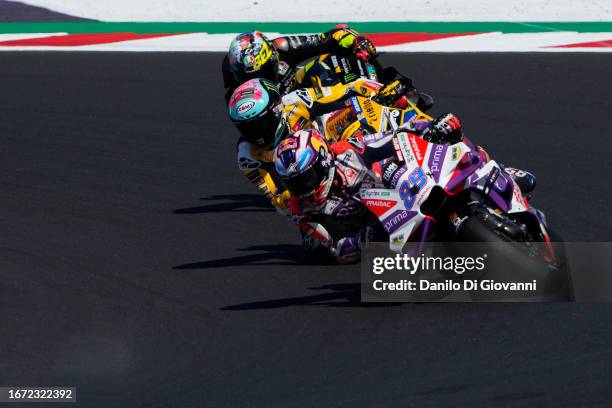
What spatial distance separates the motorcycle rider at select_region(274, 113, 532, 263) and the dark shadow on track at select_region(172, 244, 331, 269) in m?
0.91

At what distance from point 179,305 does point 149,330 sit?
1.90ft

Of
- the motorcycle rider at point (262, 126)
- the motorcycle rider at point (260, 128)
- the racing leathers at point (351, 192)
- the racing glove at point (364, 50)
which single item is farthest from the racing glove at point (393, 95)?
the racing leathers at point (351, 192)

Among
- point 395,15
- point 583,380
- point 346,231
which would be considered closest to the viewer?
point 583,380

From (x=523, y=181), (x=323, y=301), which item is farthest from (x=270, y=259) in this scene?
(x=523, y=181)

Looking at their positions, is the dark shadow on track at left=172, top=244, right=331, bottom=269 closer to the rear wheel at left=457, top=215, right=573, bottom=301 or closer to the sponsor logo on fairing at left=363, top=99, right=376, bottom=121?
the sponsor logo on fairing at left=363, top=99, right=376, bottom=121

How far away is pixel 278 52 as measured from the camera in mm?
11578

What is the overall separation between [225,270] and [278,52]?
271cm

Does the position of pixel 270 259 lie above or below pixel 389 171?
above

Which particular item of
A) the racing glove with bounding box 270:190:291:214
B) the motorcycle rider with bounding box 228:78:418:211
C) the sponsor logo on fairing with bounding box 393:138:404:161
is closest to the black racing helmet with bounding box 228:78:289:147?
the motorcycle rider with bounding box 228:78:418:211

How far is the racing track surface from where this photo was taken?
708 centimetres

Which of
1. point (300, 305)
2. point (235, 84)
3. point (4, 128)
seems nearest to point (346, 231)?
point (300, 305)

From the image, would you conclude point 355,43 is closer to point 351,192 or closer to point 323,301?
point 351,192

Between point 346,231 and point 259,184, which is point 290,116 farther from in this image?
point 346,231

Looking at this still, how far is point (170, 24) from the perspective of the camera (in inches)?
789
